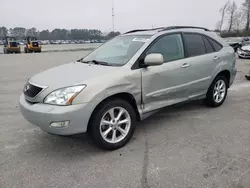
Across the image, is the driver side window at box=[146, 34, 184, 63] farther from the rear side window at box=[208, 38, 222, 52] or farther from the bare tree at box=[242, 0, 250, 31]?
the bare tree at box=[242, 0, 250, 31]

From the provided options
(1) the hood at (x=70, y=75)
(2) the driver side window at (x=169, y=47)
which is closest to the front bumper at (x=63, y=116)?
(1) the hood at (x=70, y=75)

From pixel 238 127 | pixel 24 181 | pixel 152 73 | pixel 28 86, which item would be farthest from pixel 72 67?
pixel 238 127

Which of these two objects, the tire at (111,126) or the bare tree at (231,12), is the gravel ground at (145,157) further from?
the bare tree at (231,12)

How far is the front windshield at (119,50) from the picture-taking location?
3.70 metres

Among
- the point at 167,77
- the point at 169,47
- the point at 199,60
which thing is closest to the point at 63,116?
the point at 167,77

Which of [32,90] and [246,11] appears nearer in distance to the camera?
[32,90]

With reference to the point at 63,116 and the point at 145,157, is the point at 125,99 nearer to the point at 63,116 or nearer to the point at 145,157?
the point at 145,157

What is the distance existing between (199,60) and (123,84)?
1.85m

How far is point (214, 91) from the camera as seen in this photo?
196 inches

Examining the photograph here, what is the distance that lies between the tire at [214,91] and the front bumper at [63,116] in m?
2.88

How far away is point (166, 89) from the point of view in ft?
12.8

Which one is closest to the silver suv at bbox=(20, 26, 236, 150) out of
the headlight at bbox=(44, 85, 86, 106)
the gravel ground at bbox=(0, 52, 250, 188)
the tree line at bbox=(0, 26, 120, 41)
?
the headlight at bbox=(44, 85, 86, 106)

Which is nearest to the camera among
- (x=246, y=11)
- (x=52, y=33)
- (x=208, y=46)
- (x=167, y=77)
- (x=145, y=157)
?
(x=145, y=157)

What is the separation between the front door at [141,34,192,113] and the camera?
3.67 m
